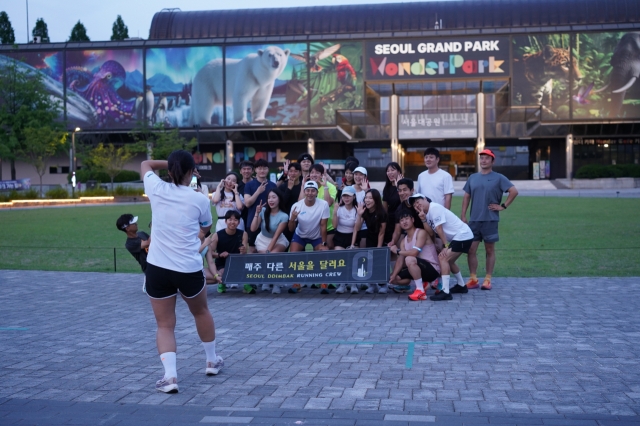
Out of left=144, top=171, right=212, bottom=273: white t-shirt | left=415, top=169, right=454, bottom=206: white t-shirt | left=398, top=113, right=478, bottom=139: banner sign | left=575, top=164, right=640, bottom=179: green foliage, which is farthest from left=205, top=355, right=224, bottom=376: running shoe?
left=398, top=113, right=478, bottom=139: banner sign

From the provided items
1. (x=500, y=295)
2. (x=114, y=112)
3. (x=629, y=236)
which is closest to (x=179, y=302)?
(x=500, y=295)

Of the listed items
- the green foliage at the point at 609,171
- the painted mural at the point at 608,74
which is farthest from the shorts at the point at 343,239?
the painted mural at the point at 608,74

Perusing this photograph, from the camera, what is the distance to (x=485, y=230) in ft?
35.0

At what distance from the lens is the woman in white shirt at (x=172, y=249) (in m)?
5.46

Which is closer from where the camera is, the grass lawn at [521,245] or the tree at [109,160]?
the grass lawn at [521,245]

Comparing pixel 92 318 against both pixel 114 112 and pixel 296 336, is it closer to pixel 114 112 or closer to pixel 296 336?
pixel 296 336

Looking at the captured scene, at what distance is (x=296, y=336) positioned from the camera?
24.8 feet

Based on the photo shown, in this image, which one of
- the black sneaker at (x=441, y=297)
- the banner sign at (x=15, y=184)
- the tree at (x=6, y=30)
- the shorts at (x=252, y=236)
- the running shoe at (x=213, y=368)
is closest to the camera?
the running shoe at (x=213, y=368)

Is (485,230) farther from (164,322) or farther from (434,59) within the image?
(434,59)

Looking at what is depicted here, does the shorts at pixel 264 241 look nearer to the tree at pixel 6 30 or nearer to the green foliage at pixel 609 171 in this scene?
the green foliage at pixel 609 171

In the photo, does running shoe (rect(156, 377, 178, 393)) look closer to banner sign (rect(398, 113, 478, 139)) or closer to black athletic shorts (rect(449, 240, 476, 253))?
black athletic shorts (rect(449, 240, 476, 253))

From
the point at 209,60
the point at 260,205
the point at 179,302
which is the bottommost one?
the point at 179,302

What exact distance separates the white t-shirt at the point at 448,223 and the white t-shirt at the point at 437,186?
0.63 m

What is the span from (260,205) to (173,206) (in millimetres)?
5279
